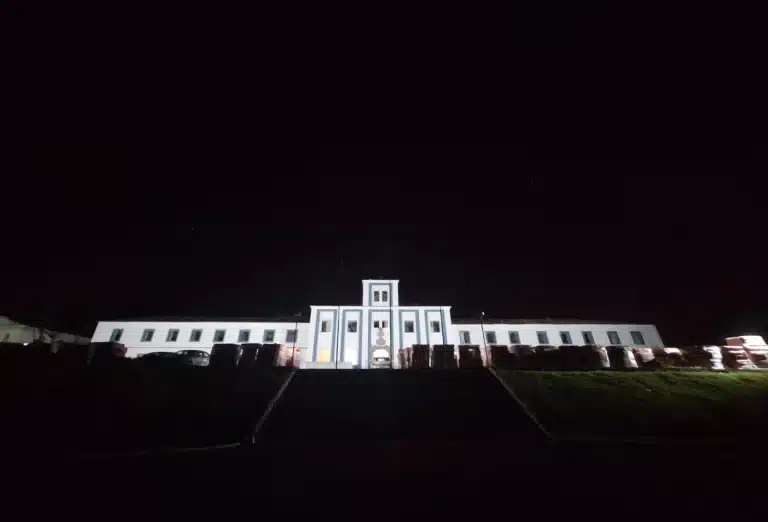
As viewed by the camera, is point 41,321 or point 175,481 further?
point 41,321

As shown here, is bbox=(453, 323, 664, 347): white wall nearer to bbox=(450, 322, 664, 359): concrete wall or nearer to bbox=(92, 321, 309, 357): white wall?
bbox=(450, 322, 664, 359): concrete wall

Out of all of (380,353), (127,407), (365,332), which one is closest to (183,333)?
(365,332)

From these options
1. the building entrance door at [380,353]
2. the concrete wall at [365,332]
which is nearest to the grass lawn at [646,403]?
the building entrance door at [380,353]

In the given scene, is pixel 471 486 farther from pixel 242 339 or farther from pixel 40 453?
pixel 242 339

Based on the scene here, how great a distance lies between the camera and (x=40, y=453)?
807 cm

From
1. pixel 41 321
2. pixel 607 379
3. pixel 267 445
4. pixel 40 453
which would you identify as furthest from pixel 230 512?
pixel 41 321

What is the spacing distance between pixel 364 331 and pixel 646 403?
2573 cm

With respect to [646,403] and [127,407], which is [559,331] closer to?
[646,403]

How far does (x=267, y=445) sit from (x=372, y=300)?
30.1 meters

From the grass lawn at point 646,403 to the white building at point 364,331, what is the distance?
1962 cm

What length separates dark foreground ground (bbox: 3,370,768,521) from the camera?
222 inches

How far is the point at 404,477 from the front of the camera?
22.6 ft

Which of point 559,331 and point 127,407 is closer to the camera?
point 127,407

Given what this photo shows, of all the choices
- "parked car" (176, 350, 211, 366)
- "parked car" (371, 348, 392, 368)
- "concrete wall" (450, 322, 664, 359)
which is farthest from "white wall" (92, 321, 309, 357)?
"concrete wall" (450, 322, 664, 359)
